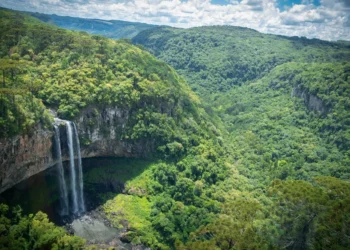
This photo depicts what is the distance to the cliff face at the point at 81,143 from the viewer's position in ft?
95.8

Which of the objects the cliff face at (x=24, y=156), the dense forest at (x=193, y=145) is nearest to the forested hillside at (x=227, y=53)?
the dense forest at (x=193, y=145)

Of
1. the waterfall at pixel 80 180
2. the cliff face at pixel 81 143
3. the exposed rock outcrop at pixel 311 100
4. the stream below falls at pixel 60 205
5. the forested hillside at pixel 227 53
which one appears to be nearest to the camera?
the cliff face at pixel 81 143

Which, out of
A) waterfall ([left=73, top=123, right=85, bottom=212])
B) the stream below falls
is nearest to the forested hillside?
waterfall ([left=73, top=123, right=85, bottom=212])

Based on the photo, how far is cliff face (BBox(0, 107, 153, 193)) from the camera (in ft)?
95.8

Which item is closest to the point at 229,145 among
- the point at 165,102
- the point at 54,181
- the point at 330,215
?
the point at 165,102

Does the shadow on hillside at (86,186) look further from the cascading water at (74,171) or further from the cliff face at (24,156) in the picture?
the cliff face at (24,156)

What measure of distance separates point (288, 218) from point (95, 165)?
26.3 metres

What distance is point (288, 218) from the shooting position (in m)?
23.7

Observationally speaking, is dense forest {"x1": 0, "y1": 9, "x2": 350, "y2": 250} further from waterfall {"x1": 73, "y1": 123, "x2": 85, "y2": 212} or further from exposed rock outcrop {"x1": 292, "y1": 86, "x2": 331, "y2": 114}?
waterfall {"x1": 73, "y1": 123, "x2": 85, "y2": 212}

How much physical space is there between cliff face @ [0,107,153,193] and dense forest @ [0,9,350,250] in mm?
909

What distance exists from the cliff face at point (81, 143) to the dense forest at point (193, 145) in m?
0.91

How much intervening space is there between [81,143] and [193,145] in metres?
18.4

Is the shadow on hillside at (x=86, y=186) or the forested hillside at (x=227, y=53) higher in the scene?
the forested hillside at (x=227, y=53)

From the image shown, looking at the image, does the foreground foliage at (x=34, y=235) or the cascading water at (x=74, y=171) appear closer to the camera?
the foreground foliage at (x=34, y=235)
